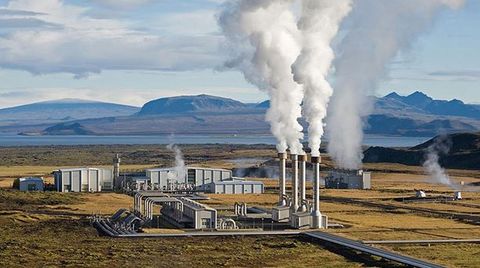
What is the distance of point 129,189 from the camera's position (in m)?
110

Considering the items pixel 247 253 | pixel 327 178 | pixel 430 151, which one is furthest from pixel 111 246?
pixel 430 151

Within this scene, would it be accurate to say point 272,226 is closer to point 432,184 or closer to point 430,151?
point 432,184

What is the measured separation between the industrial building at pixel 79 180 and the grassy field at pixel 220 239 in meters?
5.38

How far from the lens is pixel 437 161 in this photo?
593 feet

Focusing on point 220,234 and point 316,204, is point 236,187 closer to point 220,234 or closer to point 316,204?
point 316,204

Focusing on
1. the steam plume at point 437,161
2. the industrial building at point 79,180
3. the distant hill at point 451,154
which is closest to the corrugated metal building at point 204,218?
the industrial building at point 79,180

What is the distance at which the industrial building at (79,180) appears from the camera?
360 feet

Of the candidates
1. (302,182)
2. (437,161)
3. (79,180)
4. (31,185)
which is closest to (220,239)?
(302,182)

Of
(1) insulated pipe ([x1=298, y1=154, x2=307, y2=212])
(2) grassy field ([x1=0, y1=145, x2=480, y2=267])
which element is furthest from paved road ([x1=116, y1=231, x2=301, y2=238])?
(1) insulated pipe ([x1=298, y1=154, x2=307, y2=212])

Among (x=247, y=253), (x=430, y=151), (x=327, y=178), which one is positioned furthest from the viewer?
(x=430, y=151)

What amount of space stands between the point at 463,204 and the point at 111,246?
159 feet

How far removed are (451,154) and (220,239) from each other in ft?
420

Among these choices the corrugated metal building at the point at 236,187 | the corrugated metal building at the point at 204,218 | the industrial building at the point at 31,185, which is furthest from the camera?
the corrugated metal building at the point at 236,187

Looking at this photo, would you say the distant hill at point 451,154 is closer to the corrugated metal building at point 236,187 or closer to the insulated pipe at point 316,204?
the corrugated metal building at point 236,187
